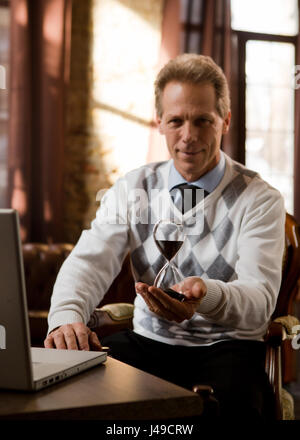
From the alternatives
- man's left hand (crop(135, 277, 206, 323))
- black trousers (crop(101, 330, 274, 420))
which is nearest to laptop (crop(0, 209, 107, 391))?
man's left hand (crop(135, 277, 206, 323))

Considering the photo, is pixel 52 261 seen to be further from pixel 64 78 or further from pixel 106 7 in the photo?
pixel 106 7

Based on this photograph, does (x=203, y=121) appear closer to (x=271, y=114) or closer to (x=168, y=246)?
(x=168, y=246)

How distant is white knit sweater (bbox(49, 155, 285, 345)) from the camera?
160cm

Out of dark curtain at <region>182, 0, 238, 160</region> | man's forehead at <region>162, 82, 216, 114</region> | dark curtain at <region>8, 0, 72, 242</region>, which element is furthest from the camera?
dark curtain at <region>182, 0, 238, 160</region>

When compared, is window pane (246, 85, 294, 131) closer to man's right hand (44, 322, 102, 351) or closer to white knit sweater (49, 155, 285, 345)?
white knit sweater (49, 155, 285, 345)

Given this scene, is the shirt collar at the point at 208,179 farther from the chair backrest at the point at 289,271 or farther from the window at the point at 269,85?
the window at the point at 269,85

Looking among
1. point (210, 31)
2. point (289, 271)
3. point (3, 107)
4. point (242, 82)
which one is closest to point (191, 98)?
point (289, 271)

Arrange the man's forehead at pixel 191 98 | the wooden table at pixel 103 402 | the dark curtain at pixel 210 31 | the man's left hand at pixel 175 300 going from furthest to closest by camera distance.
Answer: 1. the dark curtain at pixel 210 31
2. the man's forehead at pixel 191 98
3. the man's left hand at pixel 175 300
4. the wooden table at pixel 103 402

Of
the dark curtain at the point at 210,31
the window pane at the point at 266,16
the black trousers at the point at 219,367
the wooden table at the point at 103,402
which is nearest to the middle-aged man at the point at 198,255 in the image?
the black trousers at the point at 219,367

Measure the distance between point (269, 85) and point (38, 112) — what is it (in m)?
2.08

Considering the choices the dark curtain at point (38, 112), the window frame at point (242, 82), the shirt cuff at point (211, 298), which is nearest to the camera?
the shirt cuff at point (211, 298)

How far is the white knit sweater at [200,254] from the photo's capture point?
160 cm

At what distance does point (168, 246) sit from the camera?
150 cm

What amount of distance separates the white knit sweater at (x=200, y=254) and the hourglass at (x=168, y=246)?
0.17 feet
